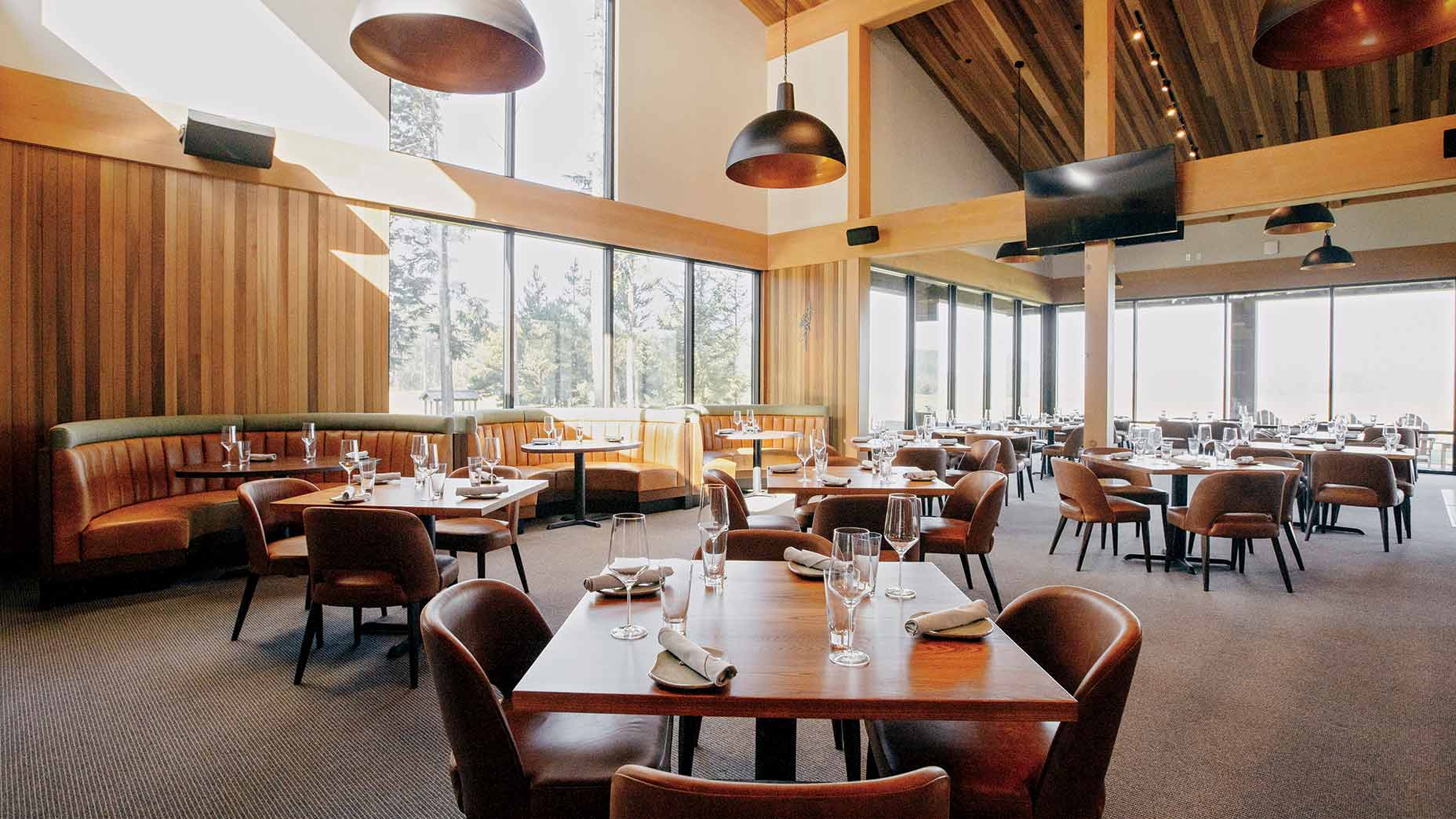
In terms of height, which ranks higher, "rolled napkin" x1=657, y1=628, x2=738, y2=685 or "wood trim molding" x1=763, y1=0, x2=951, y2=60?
"wood trim molding" x1=763, y1=0, x2=951, y2=60

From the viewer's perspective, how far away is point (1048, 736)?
1.80 metres

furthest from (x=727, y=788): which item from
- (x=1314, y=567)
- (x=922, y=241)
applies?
(x=922, y=241)

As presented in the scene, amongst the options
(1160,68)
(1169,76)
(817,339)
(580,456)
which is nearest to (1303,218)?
(1160,68)

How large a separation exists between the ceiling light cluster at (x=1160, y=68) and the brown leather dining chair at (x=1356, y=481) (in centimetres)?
496

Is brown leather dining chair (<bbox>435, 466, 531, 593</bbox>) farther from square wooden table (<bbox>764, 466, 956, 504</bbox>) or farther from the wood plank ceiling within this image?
the wood plank ceiling

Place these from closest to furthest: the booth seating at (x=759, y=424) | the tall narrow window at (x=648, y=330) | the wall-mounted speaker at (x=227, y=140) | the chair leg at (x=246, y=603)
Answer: the chair leg at (x=246, y=603) < the wall-mounted speaker at (x=227, y=140) < the booth seating at (x=759, y=424) < the tall narrow window at (x=648, y=330)

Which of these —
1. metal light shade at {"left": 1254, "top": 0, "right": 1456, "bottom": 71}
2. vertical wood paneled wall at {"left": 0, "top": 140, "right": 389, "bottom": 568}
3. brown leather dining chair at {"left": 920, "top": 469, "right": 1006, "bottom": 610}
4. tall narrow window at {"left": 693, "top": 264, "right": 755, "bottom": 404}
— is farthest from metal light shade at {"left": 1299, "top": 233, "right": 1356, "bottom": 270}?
vertical wood paneled wall at {"left": 0, "top": 140, "right": 389, "bottom": 568}

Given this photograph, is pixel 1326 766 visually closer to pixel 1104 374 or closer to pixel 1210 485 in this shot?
pixel 1210 485

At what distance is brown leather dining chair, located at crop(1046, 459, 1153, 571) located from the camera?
5.10 meters

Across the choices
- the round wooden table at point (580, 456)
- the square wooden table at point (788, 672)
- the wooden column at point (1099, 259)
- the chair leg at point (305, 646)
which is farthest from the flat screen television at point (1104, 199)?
the chair leg at point (305, 646)

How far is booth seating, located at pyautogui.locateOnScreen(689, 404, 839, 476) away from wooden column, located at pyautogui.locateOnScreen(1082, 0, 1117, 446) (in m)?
2.91

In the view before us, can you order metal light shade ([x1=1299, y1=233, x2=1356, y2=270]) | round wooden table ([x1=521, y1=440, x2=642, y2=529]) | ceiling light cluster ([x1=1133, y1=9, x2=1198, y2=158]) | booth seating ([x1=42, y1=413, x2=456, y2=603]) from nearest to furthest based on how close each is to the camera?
1. booth seating ([x1=42, y1=413, x2=456, y2=603])
2. round wooden table ([x1=521, y1=440, x2=642, y2=529])
3. ceiling light cluster ([x1=1133, y1=9, x2=1198, y2=158])
4. metal light shade ([x1=1299, y1=233, x2=1356, y2=270])

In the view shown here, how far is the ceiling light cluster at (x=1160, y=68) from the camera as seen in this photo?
8219 millimetres

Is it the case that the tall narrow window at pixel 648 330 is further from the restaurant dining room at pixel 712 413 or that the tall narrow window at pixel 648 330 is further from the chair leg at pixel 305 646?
the chair leg at pixel 305 646
